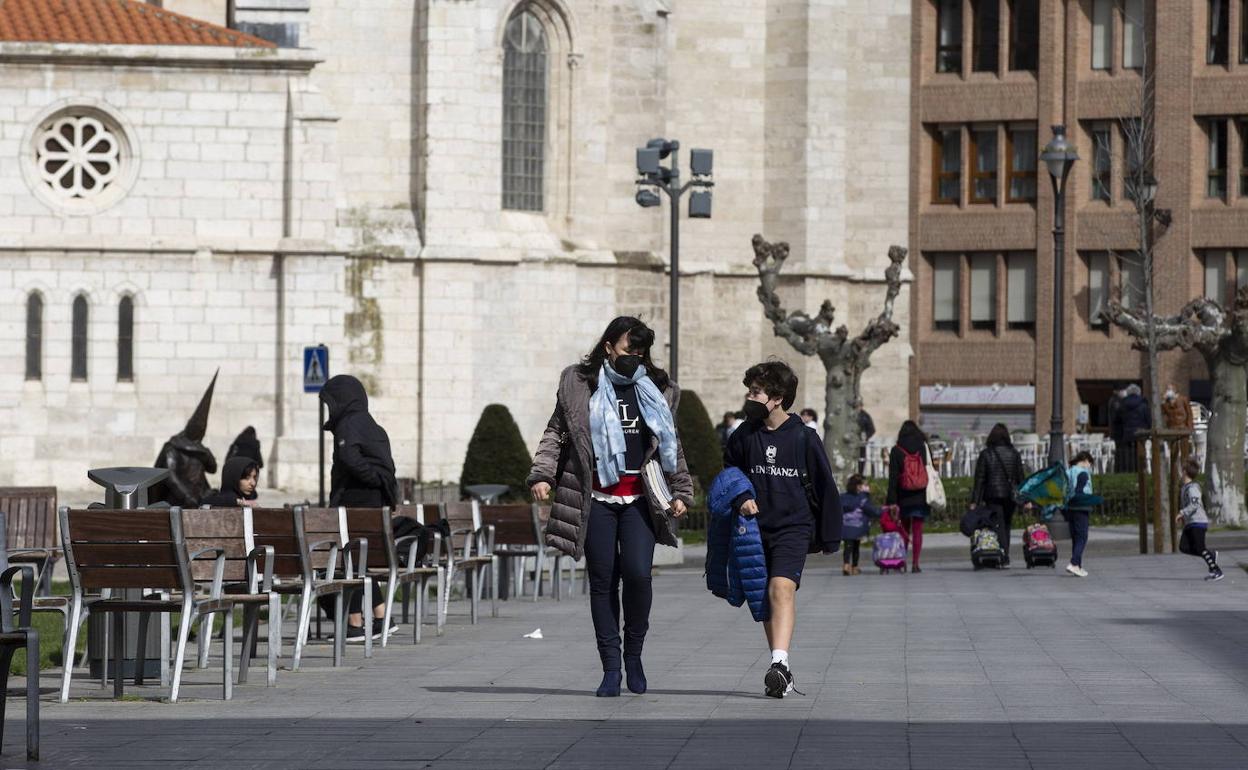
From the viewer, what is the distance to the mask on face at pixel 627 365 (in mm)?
11875

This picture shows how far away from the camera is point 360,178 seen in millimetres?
38500

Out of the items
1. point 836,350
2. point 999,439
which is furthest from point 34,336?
point 999,439

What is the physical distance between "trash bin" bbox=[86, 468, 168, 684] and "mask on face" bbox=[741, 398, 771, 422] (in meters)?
3.05

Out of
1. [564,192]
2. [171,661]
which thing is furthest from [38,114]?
[171,661]

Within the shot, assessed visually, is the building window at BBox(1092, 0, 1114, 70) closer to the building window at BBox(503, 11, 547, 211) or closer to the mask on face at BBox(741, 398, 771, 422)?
the building window at BBox(503, 11, 547, 211)

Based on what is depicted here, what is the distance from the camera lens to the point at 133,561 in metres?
11.7

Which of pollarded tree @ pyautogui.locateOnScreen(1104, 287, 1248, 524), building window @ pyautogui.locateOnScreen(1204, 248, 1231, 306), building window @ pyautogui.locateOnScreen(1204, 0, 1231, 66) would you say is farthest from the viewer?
building window @ pyautogui.locateOnScreen(1204, 248, 1231, 306)

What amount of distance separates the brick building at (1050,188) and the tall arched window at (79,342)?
23.8 metres

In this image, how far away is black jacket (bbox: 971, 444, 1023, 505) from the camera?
83.6ft

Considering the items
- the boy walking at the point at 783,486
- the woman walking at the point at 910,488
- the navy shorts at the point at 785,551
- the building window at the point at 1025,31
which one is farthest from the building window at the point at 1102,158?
the navy shorts at the point at 785,551

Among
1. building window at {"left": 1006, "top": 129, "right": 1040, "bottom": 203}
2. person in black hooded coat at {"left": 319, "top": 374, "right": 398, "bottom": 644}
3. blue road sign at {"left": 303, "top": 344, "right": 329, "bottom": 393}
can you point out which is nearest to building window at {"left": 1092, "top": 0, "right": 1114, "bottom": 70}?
building window at {"left": 1006, "top": 129, "right": 1040, "bottom": 203}

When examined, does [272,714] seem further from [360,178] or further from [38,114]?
[360,178]

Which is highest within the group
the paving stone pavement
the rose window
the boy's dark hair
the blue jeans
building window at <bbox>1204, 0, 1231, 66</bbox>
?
building window at <bbox>1204, 0, 1231, 66</bbox>

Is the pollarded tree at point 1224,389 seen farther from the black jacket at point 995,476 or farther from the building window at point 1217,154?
the building window at point 1217,154
